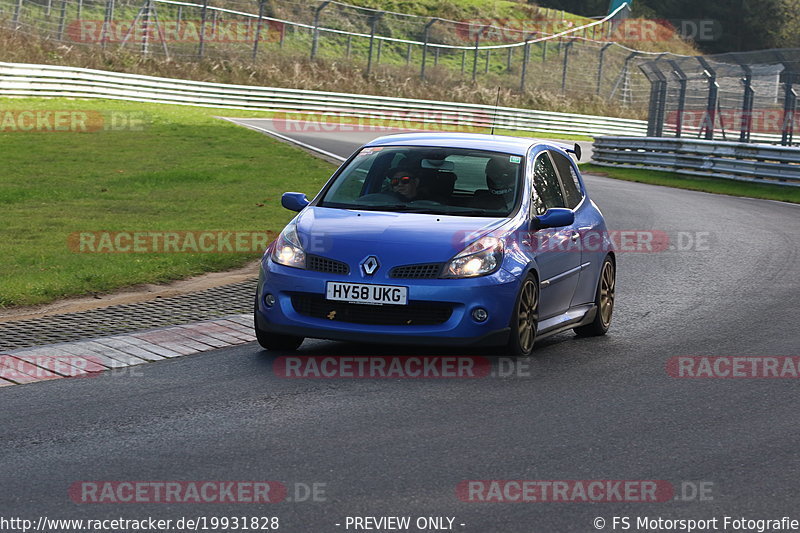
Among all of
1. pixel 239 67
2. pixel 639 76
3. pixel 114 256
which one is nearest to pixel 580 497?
pixel 114 256

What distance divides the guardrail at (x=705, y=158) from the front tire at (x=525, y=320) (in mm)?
19277

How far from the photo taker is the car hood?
8.31 meters

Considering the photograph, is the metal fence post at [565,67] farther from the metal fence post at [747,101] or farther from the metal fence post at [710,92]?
the metal fence post at [747,101]

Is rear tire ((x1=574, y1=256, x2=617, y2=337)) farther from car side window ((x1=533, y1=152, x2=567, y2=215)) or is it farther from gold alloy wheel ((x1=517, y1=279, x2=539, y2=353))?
gold alloy wheel ((x1=517, y1=279, x2=539, y2=353))

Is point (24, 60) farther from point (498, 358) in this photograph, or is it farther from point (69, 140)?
point (498, 358)

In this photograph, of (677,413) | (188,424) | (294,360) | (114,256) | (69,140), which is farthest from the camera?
(69,140)

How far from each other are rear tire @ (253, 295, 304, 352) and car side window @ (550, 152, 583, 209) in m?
2.62

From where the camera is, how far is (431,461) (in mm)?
6039

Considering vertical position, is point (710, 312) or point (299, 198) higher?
point (299, 198)

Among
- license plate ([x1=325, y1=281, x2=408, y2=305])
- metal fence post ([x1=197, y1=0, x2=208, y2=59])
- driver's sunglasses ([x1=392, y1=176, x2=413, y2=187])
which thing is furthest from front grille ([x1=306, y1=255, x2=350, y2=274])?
metal fence post ([x1=197, y1=0, x2=208, y2=59])

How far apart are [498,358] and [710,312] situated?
3282 millimetres

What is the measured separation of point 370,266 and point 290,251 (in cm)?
68

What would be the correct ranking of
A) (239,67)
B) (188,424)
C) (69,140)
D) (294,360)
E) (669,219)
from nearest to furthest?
(188,424)
(294,360)
(669,219)
(69,140)
(239,67)

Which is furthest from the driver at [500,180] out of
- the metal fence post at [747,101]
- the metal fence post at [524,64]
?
the metal fence post at [524,64]
